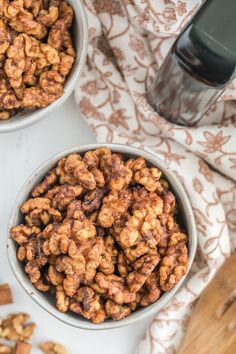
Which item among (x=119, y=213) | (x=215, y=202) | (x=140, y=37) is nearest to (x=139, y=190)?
(x=119, y=213)

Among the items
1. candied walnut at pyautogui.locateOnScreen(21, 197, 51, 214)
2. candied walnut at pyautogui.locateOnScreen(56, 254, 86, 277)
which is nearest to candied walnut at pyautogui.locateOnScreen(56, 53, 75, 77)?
candied walnut at pyautogui.locateOnScreen(21, 197, 51, 214)

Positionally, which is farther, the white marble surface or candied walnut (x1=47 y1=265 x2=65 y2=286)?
the white marble surface

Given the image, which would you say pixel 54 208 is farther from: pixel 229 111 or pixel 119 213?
pixel 229 111

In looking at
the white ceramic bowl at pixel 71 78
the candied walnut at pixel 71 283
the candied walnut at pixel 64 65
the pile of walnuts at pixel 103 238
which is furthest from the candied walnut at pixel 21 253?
the candied walnut at pixel 64 65

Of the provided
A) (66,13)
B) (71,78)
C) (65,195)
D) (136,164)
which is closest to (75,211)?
(65,195)

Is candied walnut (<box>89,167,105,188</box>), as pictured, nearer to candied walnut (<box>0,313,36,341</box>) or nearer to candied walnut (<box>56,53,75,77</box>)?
candied walnut (<box>56,53,75,77</box>)

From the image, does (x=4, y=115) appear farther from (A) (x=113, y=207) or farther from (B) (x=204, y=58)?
(B) (x=204, y=58)

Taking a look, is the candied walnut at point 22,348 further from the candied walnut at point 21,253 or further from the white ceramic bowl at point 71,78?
the white ceramic bowl at point 71,78
